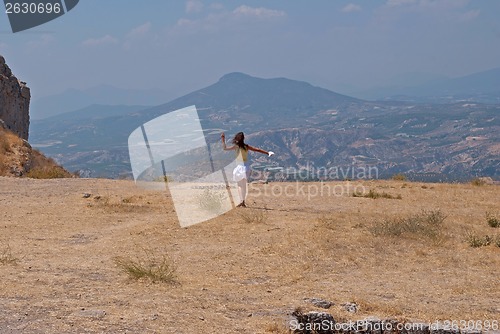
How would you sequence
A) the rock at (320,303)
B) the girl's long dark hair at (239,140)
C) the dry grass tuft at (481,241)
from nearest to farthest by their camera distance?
the rock at (320,303), the dry grass tuft at (481,241), the girl's long dark hair at (239,140)

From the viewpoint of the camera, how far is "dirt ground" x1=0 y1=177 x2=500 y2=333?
6.07 metres

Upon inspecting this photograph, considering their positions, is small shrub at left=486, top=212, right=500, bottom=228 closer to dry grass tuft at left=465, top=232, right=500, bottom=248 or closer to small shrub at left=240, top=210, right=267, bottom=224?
dry grass tuft at left=465, top=232, right=500, bottom=248

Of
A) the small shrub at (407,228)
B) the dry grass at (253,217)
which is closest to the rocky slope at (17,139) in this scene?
the dry grass at (253,217)

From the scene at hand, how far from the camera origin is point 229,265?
878 cm

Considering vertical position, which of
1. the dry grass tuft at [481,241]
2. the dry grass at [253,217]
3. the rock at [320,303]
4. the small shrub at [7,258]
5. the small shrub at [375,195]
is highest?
the small shrub at [7,258]

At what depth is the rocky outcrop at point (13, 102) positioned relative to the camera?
92.6ft

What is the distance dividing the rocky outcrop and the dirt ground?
14.0 meters

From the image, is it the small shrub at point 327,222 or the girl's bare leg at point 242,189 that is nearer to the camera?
the small shrub at point 327,222

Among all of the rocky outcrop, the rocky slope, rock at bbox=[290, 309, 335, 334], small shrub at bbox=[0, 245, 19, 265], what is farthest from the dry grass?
the rocky outcrop

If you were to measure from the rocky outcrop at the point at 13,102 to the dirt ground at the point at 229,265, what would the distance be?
46.0ft

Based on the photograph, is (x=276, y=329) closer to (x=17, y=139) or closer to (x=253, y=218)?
(x=253, y=218)

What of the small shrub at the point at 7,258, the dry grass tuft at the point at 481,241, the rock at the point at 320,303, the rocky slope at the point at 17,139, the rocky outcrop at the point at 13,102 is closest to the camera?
the rock at the point at 320,303

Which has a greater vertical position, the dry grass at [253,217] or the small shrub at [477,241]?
the dry grass at [253,217]

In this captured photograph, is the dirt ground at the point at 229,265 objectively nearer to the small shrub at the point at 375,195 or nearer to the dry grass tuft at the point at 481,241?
the dry grass tuft at the point at 481,241
